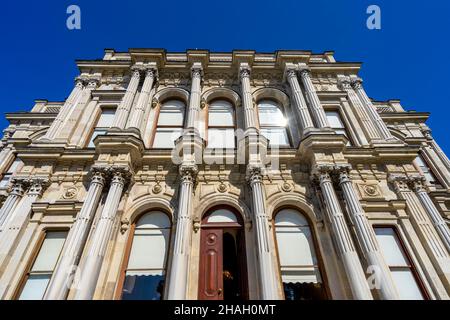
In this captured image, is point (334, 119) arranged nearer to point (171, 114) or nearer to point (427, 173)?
point (427, 173)

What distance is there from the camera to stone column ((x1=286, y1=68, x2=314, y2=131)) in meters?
9.88

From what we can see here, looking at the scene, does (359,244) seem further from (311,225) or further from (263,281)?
(263,281)

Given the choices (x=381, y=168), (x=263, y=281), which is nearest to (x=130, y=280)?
(x=263, y=281)

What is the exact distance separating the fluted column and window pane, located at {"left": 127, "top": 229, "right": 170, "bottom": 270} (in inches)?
291

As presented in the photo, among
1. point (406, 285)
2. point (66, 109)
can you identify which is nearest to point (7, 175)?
point (66, 109)

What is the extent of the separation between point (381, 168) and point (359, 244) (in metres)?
3.25

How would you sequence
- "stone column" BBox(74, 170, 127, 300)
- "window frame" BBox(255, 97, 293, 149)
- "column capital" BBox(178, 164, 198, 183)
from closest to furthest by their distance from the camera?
"stone column" BBox(74, 170, 127, 300) → "column capital" BBox(178, 164, 198, 183) → "window frame" BBox(255, 97, 293, 149)

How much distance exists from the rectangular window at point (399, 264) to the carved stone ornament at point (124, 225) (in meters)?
7.00

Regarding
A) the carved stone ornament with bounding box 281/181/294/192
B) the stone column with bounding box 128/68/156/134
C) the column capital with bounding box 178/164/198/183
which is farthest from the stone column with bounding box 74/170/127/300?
the carved stone ornament with bounding box 281/181/294/192

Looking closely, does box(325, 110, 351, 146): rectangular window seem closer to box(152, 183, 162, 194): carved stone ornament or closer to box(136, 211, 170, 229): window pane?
box(152, 183, 162, 194): carved stone ornament

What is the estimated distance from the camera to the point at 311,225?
26.8 ft

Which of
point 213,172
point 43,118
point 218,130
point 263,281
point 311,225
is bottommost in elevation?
point 263,281
